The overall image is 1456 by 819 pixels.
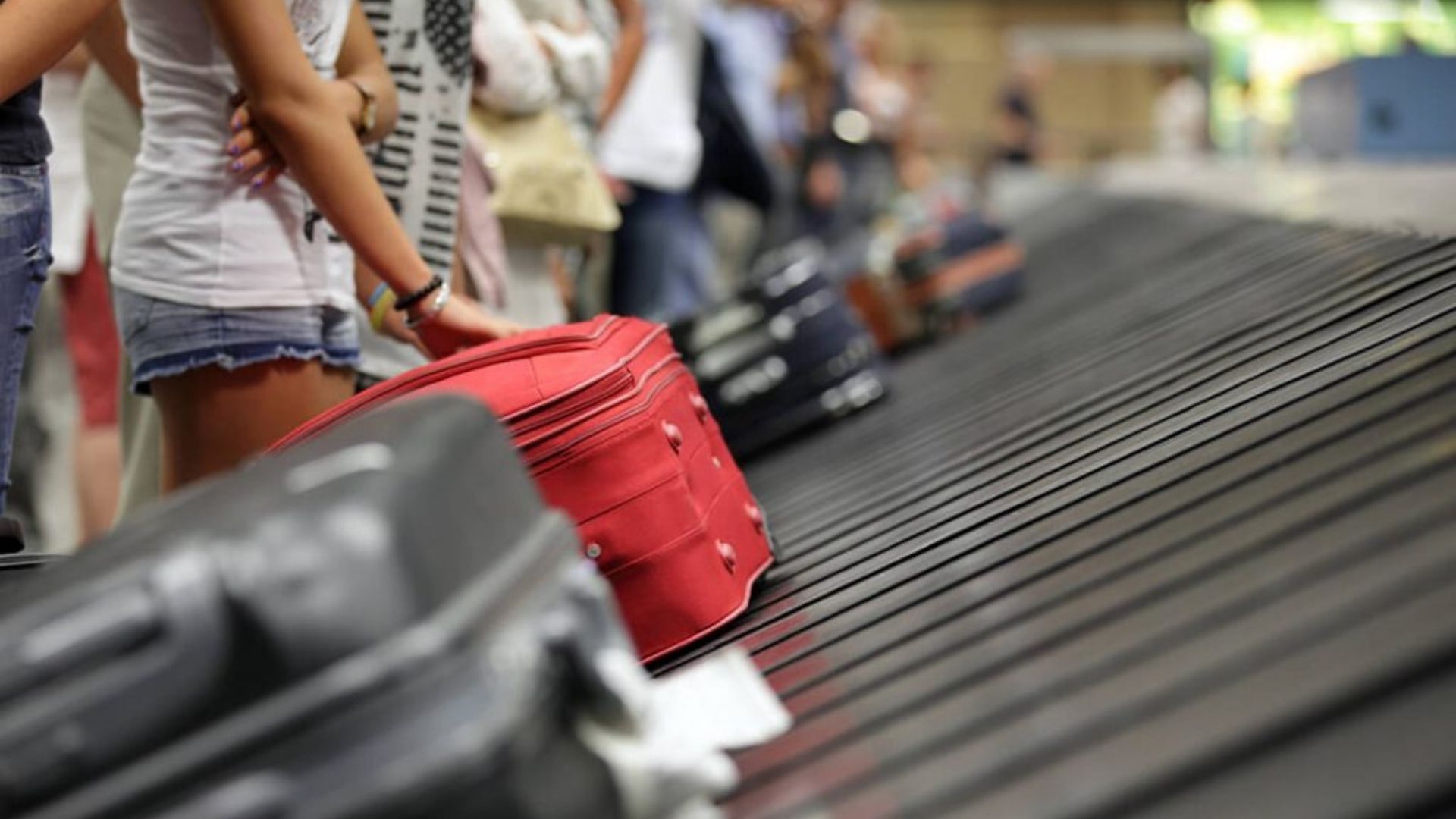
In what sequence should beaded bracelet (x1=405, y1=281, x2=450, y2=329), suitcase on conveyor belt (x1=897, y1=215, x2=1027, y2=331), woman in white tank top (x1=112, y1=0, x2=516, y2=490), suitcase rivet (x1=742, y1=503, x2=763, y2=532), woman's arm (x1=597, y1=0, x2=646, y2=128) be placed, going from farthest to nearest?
suitcase on conveyor belt (x1=897, y1=215, x2=1027, y2=331) < woman's arm (x1=597, y1=0, x2=646, y2=128) < suitcase rivet (x1=742, y1=503, x2=763, y2=532) < beaded bracelet (x1=405, y1=281, x2=450, y2=329) < woman in white tank top (x1=112, y1=0, x2=516, y2=490)

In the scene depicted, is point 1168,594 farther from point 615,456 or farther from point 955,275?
point 955,275

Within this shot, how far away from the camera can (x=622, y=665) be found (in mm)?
1307

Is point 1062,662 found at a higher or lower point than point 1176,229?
higher

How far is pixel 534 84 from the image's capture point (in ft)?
10.3

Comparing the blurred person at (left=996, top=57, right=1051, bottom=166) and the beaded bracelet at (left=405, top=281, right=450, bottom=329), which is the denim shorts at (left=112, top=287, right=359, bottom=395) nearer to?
the beaded bracelet at (left=405, top=281, right=450, bottom=329)

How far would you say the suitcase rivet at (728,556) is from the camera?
7.36 feet

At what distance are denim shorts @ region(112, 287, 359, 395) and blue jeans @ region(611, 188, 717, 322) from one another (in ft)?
8.63

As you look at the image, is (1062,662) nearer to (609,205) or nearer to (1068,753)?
(1068,753)

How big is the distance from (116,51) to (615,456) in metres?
1.11

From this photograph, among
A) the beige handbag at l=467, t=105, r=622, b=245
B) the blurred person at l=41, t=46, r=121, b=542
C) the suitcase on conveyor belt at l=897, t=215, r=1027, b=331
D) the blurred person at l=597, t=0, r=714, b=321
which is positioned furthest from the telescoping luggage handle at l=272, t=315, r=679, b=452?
the suitcase on conveyor belt at l=897, t=215, r=1027, b=331

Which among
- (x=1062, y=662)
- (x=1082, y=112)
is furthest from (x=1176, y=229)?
(x=1082, y=112)

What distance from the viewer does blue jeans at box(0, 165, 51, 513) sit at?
6.45ft

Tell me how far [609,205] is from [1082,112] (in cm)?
1993

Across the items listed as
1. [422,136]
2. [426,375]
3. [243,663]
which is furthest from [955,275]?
[243,663]
